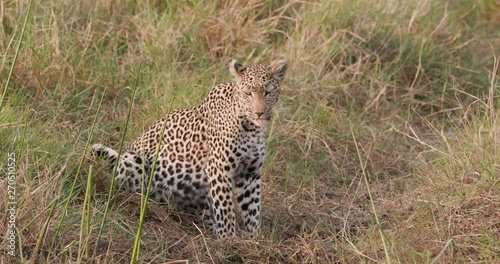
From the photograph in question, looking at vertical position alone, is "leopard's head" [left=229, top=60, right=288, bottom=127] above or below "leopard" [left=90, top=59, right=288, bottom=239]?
above

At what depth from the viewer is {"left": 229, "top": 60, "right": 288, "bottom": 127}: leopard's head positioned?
20.0 feet

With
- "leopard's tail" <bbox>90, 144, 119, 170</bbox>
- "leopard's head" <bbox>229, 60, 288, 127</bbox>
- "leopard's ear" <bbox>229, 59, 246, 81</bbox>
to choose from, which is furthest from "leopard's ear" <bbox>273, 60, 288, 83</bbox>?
"leopard's tail" <bbox>90, 144, 119, 170</bbox>

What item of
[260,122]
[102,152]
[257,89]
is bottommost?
[102,152]

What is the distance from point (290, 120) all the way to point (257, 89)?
1.34 metres

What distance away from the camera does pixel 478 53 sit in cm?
920

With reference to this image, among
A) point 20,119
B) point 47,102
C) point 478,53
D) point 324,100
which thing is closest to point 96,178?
point 20,119

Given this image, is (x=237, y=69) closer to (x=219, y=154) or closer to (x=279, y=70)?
(x=279, y=70)

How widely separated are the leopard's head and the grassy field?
65 cm

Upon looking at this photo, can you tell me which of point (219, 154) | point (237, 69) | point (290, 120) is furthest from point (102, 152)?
point (290, 120)

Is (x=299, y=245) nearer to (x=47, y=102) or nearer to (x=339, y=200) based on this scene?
(x=339, y=200)

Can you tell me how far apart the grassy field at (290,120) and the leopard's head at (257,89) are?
646mm

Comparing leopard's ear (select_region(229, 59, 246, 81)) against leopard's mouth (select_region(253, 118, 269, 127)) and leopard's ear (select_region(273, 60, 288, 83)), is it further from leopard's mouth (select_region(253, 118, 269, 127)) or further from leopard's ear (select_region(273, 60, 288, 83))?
leopard's mouth (select_region(253, 118, 269, 127))

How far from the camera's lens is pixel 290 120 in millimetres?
7391

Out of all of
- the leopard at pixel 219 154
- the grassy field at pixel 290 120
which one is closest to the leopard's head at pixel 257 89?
the leopard at pixel 219 154
